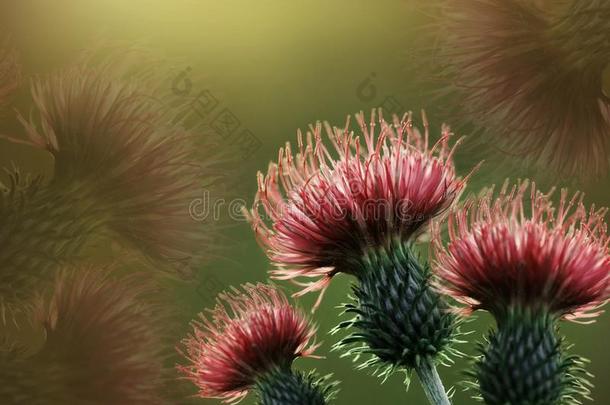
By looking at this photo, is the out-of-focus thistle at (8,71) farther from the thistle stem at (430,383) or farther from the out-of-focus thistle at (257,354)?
the thistle stem at (430,383)

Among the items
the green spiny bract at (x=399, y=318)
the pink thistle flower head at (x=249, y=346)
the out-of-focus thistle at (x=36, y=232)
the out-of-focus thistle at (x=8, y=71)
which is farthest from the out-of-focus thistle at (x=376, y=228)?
the out-of-focus thistle at (x=8, y=71)

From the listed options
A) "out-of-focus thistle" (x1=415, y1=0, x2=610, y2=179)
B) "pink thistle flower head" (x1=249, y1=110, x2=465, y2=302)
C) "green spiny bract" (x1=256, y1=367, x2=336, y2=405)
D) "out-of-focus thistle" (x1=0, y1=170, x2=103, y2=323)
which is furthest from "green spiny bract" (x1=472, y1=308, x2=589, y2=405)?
"out-of-focus thistle" (x1=0, y1=170, x2=103, y2=323)

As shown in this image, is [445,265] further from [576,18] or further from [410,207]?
[576,18]

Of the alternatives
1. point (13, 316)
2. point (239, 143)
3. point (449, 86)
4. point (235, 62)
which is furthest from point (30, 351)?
point (449, 86)

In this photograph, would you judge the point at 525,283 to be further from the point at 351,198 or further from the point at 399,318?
the point at 351,198

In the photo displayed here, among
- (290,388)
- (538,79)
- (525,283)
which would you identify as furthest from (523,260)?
(538,79)

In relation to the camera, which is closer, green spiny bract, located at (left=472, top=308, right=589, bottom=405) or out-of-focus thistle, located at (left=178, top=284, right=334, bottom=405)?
green spiny bract, located at (left=472, top=308, right=589, bottom=405)

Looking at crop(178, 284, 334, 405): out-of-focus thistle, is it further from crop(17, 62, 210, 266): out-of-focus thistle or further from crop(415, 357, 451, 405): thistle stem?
crop(17, 62, 210, 266): out-of-focus thistle
